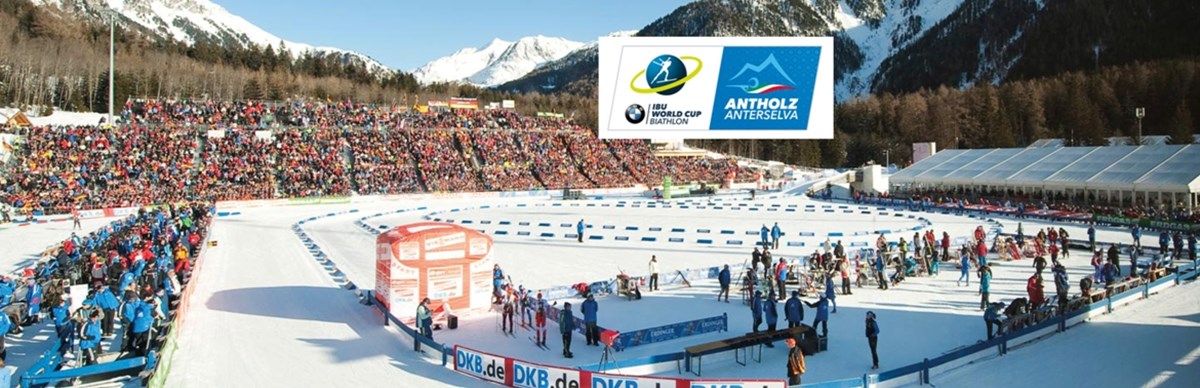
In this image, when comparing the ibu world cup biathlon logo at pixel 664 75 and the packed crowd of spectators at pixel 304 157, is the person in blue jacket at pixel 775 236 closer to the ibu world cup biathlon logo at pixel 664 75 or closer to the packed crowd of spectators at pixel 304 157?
the ibu world cup biathlon logo at pixel 664 75

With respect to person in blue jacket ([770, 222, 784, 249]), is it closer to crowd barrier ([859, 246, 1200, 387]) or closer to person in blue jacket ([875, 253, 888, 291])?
person in blue jacket ([875, 253, 888, 291])

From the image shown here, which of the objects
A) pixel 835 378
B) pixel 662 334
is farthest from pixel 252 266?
pixel 835 378

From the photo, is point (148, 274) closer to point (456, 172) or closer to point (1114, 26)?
point (456, 172)

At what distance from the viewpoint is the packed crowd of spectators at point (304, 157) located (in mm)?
40531

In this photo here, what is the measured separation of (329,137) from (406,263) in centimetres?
4377

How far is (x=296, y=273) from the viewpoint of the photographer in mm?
19547

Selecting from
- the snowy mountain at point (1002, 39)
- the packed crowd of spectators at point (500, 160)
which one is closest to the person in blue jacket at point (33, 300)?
the packed crowd of spectators at point (500, 160)

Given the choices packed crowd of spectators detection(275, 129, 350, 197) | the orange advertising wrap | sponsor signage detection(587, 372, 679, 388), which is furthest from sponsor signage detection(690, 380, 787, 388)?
packed crowd of spectators detection(275, 129, 350, 197)

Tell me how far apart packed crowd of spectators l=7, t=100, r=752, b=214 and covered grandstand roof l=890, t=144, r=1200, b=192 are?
18926 mm

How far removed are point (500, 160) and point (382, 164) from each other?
9.80 m

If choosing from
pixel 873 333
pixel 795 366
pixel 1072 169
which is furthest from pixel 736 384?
pixel 1072 169

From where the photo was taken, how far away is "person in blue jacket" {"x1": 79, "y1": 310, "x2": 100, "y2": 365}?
33.8 ft

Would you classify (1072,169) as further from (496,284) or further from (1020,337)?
(496,284)

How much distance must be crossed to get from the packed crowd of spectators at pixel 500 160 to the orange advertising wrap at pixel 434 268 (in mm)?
38615
